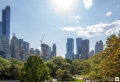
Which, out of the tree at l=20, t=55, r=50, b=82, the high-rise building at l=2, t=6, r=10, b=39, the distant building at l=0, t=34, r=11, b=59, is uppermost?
the high-rise building at l=2, t=6, r=10, b=39

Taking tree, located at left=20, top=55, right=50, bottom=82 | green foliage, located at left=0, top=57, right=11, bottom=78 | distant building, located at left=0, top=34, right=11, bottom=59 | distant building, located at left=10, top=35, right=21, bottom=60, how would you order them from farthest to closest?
distant building, located at left=10, top=35, right=21, bottom=60 → distant building, located at left=0, top=34, right=11, bottom=59 → green foliage, located at left=0, top=57, right=11, bottom=78 → tree, located at left=20, top=55, right=50, bottom=82

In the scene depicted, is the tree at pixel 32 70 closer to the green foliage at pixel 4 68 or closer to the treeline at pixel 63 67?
the treeline at pixel 63 67

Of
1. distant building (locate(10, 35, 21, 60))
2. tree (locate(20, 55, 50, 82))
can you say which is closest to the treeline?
tree (locate(20, 55, 50, 82))

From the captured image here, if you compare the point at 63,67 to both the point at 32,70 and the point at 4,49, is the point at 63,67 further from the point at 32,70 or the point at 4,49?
the point at 4,49

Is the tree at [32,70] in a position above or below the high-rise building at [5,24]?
below

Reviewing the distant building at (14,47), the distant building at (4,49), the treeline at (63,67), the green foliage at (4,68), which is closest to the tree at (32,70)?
the treeline at (63,67)

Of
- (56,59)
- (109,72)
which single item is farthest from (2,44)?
(109,72)

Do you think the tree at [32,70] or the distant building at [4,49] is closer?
the tree at [32,70]

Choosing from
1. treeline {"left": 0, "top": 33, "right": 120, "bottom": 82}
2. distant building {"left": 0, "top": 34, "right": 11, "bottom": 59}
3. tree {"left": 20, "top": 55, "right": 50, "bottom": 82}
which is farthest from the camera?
distant building {"left": 0, "top": 34, "right": 11, "bottom": 59}

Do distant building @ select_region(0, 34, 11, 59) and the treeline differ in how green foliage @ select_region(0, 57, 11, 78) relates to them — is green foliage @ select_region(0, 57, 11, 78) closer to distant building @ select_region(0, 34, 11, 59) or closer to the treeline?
the treeline

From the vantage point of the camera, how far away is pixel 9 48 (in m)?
138

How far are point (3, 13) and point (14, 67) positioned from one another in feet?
543

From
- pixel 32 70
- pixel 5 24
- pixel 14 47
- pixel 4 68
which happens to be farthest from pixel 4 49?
pixel 32 70

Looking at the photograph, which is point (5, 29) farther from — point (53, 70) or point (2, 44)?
point (53, 70)
